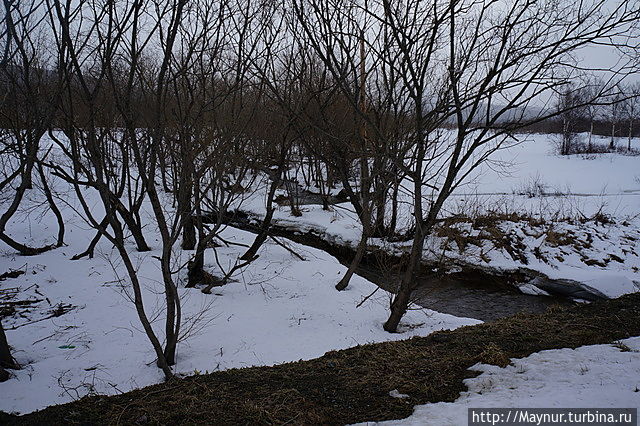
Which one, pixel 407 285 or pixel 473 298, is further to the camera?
pixel 473 298

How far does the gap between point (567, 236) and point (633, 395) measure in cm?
1084

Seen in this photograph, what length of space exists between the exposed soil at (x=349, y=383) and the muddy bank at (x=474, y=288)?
3043 mm

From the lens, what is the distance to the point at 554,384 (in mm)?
3127

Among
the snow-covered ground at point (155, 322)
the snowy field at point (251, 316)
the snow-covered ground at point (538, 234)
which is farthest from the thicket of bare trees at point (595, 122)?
the snow-covered ground at point (155, 322)

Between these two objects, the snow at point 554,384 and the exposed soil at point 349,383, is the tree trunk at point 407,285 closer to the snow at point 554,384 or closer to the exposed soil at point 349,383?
the exposed soil at point 349,383

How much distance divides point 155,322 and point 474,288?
289 inches

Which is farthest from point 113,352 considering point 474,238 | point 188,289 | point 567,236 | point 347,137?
point 567,236

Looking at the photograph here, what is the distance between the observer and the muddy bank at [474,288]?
29.0 feet

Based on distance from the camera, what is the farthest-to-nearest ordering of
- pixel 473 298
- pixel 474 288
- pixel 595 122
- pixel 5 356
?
pixel 595 122, pixel 474 288, pixel 473 298, pixel 5 356

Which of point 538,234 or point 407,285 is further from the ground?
point 407,285

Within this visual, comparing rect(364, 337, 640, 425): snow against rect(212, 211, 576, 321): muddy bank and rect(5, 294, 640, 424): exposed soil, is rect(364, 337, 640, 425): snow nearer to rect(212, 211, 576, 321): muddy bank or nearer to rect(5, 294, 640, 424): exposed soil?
rect(5, 294, 640, 424): exposed soil

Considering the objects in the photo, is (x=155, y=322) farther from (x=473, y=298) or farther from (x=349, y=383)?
(x=473, y=298)

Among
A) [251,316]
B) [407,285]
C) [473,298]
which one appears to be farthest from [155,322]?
[473,298]

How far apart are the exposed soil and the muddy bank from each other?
304 centimetres
